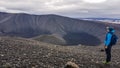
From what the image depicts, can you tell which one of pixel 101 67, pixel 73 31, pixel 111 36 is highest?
pixel 111 36

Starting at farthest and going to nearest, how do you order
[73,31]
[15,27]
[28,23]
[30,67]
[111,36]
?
[28,23] → [15,27] → [73,31] → [111,36] → [30,67]

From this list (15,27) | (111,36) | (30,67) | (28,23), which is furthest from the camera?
(28,23)

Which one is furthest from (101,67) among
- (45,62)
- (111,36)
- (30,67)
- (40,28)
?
(40,28)

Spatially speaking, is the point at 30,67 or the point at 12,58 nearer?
the point at 30,67

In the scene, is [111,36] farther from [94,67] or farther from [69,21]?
[69,21]

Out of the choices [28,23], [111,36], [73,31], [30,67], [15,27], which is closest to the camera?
[30,67]

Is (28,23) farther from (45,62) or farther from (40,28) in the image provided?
(45,62)

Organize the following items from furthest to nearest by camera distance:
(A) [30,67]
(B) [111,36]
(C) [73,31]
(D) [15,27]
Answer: (D) [15,27] < (C) [73,31] < (B) [111,36] < (A) [30,67]

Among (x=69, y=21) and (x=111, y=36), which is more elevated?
(x=111, y=36)

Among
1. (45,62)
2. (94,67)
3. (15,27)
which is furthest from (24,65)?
(15,27)
